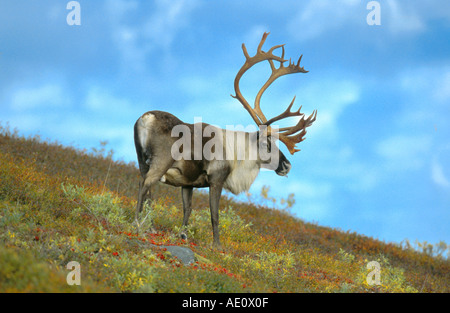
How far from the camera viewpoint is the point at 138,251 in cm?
670

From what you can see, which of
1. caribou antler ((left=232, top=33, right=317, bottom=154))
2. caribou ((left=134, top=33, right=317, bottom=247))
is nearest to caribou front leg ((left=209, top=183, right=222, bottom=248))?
caribou ((left=134, top=33, right=317, bottom=247))

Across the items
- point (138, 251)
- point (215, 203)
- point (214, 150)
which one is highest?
point (214, 150)

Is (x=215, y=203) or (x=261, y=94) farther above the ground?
(x=261, y=94)

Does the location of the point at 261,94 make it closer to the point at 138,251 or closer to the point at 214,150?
the point at 214,150

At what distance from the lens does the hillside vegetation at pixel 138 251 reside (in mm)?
5441

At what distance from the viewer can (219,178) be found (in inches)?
345

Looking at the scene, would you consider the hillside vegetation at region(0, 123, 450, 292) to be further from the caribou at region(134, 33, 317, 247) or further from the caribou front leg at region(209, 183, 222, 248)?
the caribou at region(134, 33, 317, 247)

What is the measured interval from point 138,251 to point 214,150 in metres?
2.87

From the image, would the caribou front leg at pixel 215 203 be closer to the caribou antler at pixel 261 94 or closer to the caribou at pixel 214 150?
the caribou at pixel 214 150

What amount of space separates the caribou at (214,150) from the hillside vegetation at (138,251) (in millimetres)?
848

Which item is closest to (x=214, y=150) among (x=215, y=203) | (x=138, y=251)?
(x=215, y=203)
